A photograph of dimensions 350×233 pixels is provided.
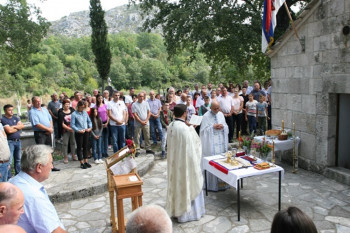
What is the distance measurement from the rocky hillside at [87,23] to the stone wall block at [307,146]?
524ft

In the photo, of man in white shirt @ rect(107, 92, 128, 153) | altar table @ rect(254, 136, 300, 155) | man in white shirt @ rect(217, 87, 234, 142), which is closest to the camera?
altar table @ rect(254, 136, 300, 155)

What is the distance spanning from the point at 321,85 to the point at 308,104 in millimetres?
606

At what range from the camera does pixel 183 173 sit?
16.4 feet

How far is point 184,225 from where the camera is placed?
503 centimetres

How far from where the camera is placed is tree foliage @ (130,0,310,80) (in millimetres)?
13430

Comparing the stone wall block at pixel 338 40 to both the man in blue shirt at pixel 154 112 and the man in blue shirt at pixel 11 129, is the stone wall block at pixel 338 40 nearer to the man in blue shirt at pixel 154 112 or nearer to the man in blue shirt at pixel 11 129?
the man in blue shirt at pixel 154 112

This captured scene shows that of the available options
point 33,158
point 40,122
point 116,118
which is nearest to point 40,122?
point 40,122

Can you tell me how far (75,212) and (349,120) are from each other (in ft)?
21.0

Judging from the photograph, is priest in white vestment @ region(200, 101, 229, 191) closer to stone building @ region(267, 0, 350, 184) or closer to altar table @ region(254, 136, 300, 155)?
altar table @ region(254, 136, 300, 155)

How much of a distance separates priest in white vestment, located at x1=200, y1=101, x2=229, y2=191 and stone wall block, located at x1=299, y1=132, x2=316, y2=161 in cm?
247

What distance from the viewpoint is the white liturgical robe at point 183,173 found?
16.4 ft

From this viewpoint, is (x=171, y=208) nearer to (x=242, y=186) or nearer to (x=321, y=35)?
(x=242, y=186)

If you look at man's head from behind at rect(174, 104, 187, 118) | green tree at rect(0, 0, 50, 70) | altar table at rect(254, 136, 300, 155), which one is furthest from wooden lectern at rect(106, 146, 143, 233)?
green tree at rect(0, 0, 50, 70)

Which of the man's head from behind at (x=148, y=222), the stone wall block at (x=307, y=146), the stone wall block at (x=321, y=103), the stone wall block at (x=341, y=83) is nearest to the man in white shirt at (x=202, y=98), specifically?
the stone wall block at (x=307, y=146)
